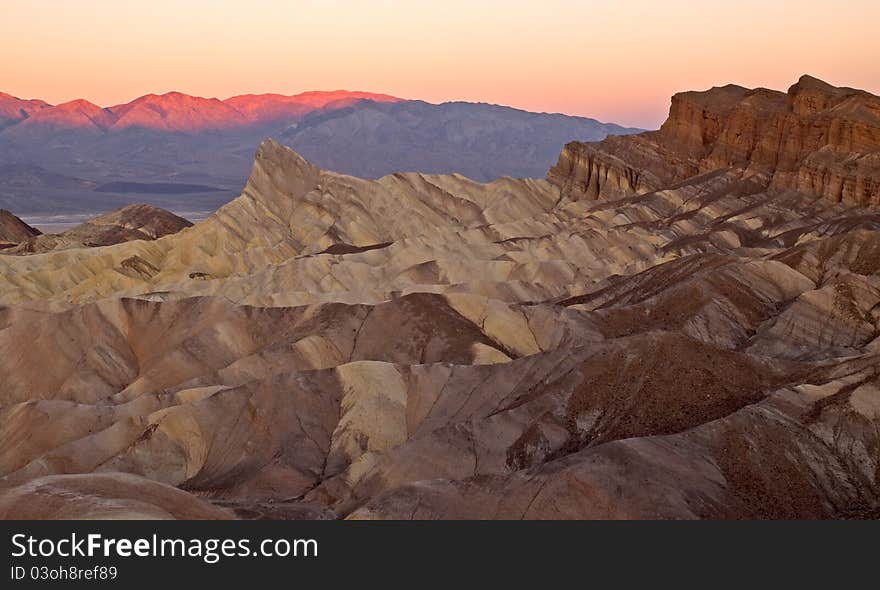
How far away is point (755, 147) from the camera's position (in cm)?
8238

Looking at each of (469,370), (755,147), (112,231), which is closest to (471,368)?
(469,370)

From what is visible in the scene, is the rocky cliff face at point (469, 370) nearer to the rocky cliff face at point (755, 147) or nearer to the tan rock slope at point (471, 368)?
the tan rock slope at point (471, 368)

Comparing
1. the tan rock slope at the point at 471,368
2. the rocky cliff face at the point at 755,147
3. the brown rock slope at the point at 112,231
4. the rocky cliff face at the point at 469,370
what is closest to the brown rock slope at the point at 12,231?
the brown rock slope at the point at 112,231

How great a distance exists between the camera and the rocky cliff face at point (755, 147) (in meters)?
71.1

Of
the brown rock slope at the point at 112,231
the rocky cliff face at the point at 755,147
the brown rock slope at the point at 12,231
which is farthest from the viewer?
the brown rock slope at the point at 12,231

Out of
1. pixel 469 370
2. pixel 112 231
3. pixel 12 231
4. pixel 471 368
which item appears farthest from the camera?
pixel 12 231

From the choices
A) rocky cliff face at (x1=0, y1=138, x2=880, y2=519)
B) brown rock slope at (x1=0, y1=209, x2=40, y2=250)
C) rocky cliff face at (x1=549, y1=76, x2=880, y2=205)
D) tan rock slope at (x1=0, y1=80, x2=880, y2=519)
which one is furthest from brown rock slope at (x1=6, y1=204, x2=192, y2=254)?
rocky cliff face at (x1=549, y1=76, x2=880, y2=205)

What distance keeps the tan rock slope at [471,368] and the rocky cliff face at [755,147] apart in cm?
141

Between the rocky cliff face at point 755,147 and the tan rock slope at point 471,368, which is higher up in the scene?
the rocky cliff face at point 755,147

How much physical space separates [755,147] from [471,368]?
5568 cm

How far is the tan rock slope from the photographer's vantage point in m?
23.7

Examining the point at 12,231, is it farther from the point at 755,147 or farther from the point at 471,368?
the point at 471,368

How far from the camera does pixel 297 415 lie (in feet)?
117

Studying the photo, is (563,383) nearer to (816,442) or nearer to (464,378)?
(464,378)
